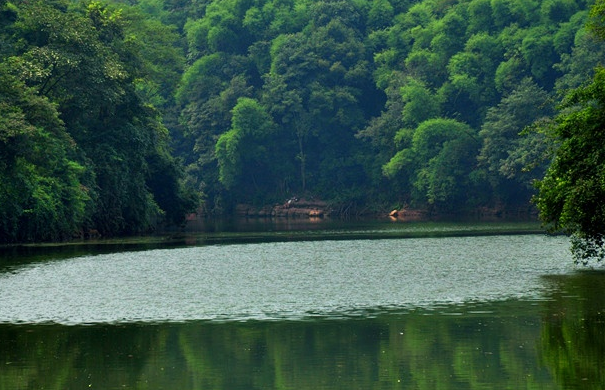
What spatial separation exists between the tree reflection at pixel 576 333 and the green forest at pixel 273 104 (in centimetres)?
3771

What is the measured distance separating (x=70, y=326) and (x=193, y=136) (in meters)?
120

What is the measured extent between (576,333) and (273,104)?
379 feet

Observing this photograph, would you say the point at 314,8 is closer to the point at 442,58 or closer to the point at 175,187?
the point at 442,58

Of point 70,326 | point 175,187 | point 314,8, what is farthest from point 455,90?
point 70,326

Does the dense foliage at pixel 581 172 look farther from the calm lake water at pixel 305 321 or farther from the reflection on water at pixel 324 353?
the reflection on water at pixel 324 353

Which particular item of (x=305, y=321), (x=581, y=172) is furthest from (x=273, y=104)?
(x=305, y=321)

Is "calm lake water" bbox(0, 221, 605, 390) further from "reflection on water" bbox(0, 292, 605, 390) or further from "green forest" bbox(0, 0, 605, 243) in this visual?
"green forest" bbox(0, 0, 605, 243)

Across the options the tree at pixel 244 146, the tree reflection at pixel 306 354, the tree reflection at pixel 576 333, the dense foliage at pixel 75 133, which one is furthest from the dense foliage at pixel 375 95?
the tree reflection at pixel 306 354

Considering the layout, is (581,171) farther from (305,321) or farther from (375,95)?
(375,95)

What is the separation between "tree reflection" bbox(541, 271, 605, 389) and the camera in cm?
2305

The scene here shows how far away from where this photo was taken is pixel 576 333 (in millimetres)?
28578

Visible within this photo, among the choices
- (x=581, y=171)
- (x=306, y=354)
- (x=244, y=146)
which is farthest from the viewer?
(x=244, y=146)

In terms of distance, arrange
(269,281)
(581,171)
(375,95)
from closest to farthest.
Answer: (581,171) < (269,281) < (375,95)

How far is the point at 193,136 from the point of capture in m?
151
